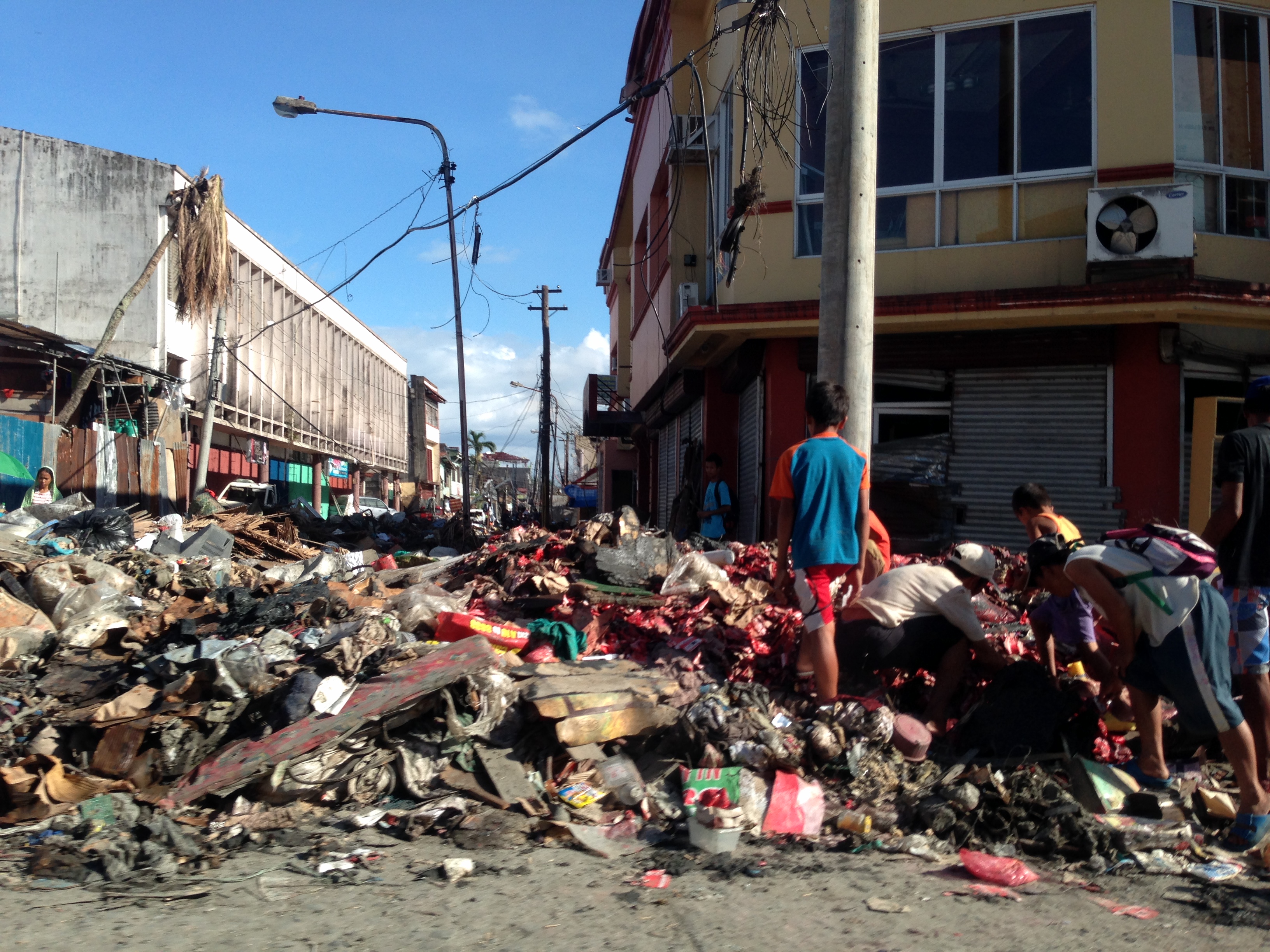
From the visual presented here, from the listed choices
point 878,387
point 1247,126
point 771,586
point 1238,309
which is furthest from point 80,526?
point 1247,126

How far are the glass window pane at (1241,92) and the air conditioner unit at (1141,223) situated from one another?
82 centimetres

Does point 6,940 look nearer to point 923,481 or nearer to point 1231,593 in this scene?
point 1231,593

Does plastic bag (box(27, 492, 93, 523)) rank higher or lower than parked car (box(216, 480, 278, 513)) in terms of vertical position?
lower

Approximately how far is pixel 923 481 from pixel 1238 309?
297 cm

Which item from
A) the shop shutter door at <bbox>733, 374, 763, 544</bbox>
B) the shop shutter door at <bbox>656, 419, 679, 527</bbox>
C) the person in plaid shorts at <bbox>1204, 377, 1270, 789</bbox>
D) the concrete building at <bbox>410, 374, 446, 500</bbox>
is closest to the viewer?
the person in plaid shorts at <bbox>1204, 377, 1270, 789</bbox>

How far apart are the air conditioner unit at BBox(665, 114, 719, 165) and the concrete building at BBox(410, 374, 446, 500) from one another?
41.8 m

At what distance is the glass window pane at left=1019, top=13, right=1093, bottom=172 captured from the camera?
841 centimetres

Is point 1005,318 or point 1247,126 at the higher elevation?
point 1247,126

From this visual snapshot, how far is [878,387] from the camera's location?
9.00 meters

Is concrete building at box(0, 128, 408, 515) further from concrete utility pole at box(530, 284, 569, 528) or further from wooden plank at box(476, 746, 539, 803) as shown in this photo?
wooden plank at box(476, 746, 539, 803)

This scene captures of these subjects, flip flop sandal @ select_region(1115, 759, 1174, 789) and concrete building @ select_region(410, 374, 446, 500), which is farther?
concrete building @ select_region(410, 374, 446, 500)

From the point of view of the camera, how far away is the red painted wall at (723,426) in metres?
11.4

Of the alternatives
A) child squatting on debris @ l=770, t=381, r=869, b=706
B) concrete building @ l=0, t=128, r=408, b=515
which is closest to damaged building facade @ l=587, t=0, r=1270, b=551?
child squatting on debris @ l=770, t=381, r=869, b=706

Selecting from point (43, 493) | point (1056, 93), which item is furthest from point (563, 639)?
point (43, 493)
